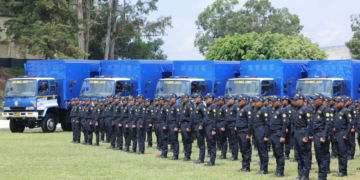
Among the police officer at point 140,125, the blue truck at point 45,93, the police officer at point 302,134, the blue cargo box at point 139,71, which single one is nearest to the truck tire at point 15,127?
the blue truck at point 45,93

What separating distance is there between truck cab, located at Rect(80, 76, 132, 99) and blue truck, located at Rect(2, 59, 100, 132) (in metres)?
0.72

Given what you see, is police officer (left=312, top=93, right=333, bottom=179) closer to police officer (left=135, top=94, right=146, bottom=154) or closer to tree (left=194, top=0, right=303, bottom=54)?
police officer (left=135, top=94, right=146, bottom=154)

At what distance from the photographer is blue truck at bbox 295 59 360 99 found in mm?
20703

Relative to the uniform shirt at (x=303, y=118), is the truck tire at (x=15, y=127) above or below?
below

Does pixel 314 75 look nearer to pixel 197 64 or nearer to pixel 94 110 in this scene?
pixel 197 64

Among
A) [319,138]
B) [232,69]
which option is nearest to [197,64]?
[232,69]

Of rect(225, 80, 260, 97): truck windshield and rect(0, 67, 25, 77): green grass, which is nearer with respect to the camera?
rect(225, 80, 260, 97): truck windshield

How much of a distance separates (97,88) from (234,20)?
148ft

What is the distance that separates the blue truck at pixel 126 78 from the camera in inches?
891

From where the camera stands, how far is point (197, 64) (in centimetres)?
2316

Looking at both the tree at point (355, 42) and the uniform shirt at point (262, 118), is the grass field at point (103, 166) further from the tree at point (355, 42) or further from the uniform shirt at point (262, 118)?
the tree at point (355, 42)

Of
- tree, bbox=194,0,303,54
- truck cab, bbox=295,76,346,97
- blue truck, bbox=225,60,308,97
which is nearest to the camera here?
truck cab, bbox=295,76,346,97

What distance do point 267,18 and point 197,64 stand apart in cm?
4750

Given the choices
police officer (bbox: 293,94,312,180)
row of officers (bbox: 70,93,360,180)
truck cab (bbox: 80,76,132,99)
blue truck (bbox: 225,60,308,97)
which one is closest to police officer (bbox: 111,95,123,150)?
row of officers (bbox: 70,93,360,180)
